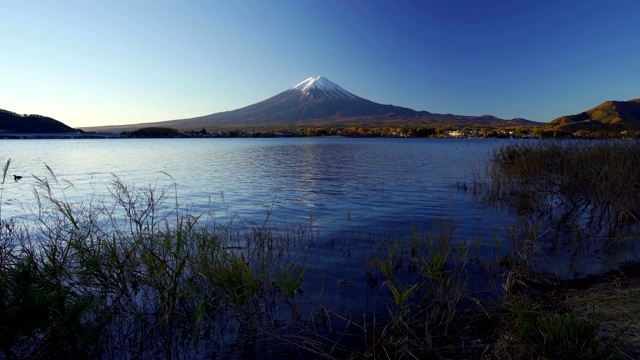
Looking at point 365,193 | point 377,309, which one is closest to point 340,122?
point 365,193

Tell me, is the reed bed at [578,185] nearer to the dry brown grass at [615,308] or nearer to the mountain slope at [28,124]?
the dry brown grass at [615,308]

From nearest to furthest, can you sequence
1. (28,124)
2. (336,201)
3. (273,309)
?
(273,309) → (336,201) → (28,124)

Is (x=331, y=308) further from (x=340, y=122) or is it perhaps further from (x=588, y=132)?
(x=340, y=122)

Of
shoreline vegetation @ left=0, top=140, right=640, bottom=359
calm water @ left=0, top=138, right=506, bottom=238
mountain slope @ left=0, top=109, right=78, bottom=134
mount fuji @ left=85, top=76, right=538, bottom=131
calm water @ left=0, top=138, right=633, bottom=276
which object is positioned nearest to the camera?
shoreline vegetation @ left=0, top=140, right=640, bottom=359

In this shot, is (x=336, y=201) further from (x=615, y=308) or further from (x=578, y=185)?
(x=615, y=308)

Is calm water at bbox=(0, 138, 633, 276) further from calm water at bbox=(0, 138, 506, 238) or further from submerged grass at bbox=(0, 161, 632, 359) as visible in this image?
submerged grass at bbox=(0, 161, 632, 359)

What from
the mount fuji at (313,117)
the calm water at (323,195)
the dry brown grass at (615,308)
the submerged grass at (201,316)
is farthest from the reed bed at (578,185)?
the mount fuji at (313,117)

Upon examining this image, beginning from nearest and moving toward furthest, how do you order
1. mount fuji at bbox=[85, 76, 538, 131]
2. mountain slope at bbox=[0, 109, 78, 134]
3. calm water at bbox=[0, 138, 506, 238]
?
calm water at bbox=[0, 138, 506, 238], mountain slope at bbox=[0, 109, 78, 134], mount fuji at bbox=[85, 76, 538, 131]

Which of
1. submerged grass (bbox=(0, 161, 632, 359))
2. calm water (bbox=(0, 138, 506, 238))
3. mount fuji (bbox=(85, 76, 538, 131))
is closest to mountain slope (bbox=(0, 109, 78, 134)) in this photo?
mount fuji (bbox=(85, 76, 538, 131))

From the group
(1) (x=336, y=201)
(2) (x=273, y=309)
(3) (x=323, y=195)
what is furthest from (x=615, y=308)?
(3) (x=323, y=195)
